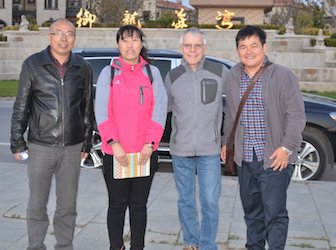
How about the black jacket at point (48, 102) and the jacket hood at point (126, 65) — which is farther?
the jacket hood at point (126, 65)

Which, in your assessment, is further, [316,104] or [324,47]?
[324,47]

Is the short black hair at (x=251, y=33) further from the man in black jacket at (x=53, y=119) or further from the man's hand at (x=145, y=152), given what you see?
the man in black jacket at (x=53, y=119)

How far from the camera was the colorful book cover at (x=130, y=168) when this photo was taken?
4023mm

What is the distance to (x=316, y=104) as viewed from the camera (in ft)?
24.3

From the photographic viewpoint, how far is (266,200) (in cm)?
403

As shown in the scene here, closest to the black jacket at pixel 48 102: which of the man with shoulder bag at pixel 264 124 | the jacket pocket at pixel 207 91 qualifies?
the jacket pocket at pixel 207 91

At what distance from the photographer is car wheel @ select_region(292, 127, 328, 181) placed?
727 centimetres

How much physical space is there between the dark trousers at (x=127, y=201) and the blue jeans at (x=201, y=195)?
27 cm

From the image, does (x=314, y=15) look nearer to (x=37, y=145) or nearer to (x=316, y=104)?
(x=316, y=104)

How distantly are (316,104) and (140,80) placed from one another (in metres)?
4.07

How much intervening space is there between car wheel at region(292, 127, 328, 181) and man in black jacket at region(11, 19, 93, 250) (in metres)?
3.93

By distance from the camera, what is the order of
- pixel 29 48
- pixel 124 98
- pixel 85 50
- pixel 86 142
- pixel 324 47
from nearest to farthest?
pixel 124 98 → pixel 86 142 → pixel 85 50 → pixel 324 47 → pixel 29 48

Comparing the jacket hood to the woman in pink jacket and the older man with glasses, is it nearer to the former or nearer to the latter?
the woman in pink jacket

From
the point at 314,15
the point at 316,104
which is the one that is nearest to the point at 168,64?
the point at 316,104
